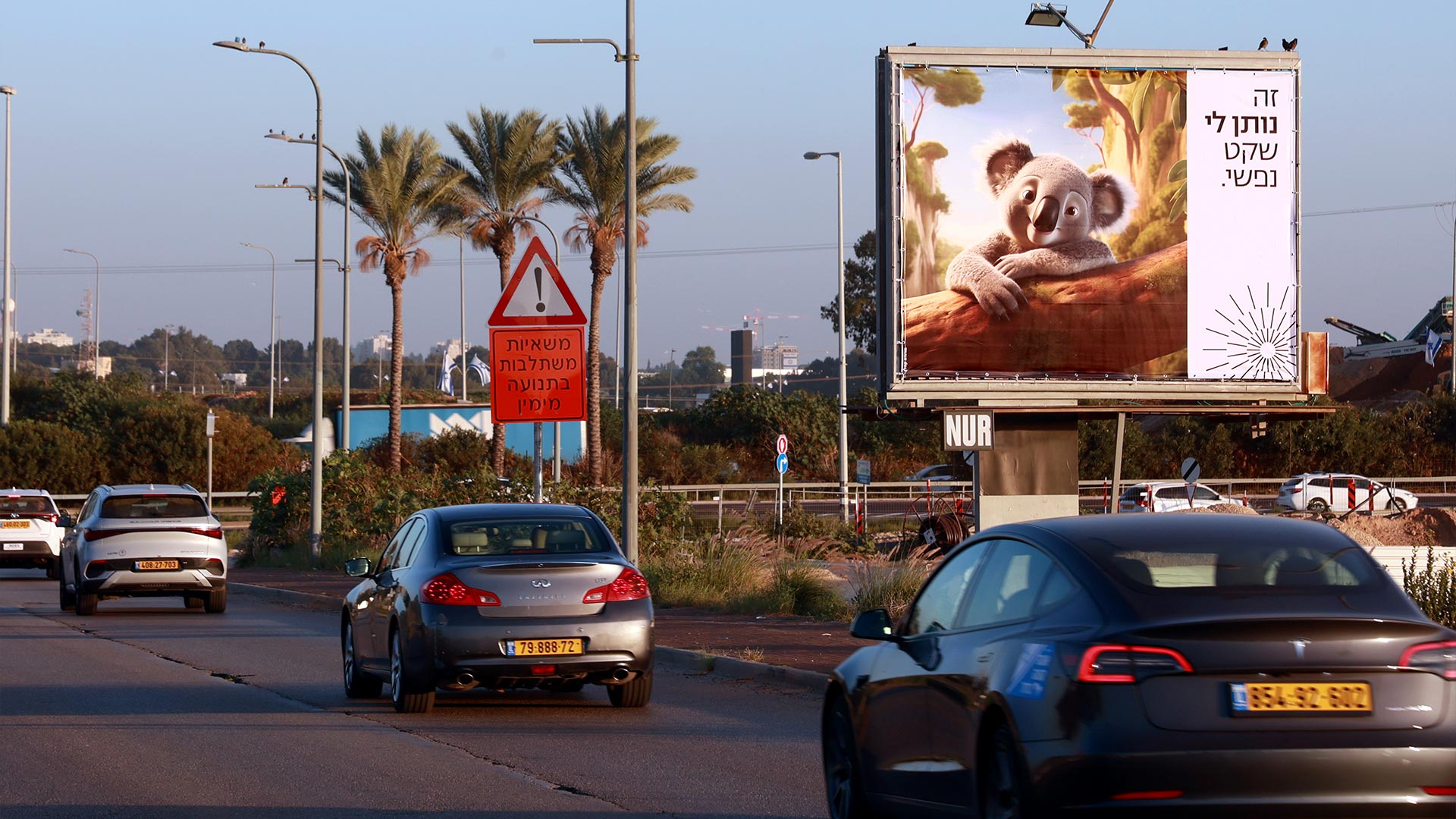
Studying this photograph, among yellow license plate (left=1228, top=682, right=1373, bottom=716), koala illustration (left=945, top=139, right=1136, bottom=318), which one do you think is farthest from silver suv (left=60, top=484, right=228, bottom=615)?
yellow license plate (left=1228, top=682, right=1373, bottom=716)

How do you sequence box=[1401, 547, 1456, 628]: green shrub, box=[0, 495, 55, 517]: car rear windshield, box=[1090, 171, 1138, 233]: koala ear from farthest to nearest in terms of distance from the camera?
1. box=[0, 495, 55, 517]: car rear windshield
2. box=[1090, 171, 1138, 233]: koala ear
3. box=[1401, 547, 1456, 628]: green shrub

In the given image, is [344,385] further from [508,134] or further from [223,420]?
[223,420]

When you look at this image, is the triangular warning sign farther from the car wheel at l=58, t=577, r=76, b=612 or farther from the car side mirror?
the car side mirror

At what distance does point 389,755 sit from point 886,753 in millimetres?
4066

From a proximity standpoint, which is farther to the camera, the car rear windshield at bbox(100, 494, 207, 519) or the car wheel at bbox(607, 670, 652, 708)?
the car rear windshield at bbox(100, 494, 207, 519)

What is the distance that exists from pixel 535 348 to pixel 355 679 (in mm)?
5876

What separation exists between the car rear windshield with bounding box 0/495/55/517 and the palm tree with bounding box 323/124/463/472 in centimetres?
1873

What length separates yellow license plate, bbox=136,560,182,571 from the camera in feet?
69.5

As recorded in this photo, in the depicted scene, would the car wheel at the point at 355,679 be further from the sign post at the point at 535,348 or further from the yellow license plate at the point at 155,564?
the yellow license plate at the point at 155,564

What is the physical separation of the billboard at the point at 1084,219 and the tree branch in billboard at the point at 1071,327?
2 cm

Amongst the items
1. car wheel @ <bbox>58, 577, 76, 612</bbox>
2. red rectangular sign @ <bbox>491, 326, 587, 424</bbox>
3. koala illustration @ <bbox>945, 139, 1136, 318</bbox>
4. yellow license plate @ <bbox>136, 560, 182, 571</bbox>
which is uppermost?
koala illustration @ <bbox>945, 139, 1136, 318</bbox>

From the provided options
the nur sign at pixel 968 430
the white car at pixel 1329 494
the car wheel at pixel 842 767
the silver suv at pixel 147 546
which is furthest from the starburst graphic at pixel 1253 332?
the car wheel at pixel 842 767

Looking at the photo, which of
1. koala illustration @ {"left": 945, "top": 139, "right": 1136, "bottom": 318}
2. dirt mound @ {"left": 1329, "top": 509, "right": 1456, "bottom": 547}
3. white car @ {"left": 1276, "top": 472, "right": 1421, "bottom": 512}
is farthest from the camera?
white car @ {"left": 1276, "top": 472, "right": 1421, "bottom": 512}

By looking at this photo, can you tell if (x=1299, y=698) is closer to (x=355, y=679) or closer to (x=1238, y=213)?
(x=355, y=679)
